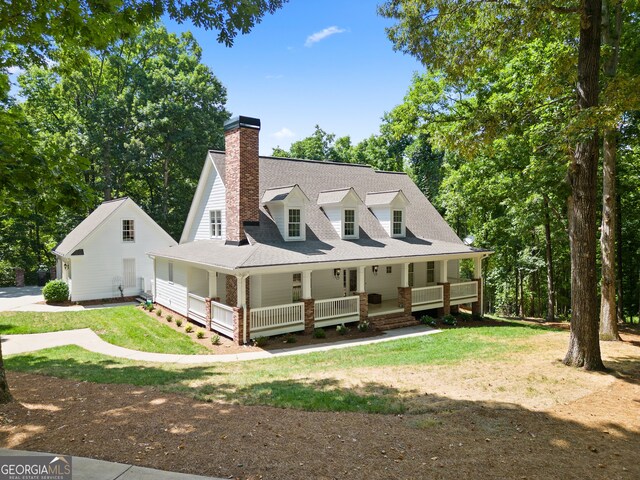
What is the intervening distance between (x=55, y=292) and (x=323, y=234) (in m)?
15.7

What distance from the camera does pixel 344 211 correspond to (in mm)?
18922

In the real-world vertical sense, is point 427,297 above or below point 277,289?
below

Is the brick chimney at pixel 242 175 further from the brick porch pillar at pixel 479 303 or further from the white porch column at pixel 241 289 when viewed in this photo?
the brick porch pillar at pixel 479 303

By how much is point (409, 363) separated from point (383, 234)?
10.0 m

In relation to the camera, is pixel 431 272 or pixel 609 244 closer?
pixel 609 244

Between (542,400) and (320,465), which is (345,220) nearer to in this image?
(542,400)

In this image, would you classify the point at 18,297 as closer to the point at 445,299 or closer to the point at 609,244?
the point at 445,299

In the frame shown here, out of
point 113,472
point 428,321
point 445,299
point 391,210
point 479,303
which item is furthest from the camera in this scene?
point 479,303

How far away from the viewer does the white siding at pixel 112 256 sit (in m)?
23.2

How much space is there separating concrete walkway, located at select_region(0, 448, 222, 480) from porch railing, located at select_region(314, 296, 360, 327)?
37.8ft

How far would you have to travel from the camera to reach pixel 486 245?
28766 mm

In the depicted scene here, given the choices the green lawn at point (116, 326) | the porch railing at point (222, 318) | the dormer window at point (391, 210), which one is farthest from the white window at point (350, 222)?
the green lawn at point (116, 326)

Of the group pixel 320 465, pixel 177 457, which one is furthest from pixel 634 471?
pixel 177 457

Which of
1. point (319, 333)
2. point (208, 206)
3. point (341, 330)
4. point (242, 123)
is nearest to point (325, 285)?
point (341, 330)
